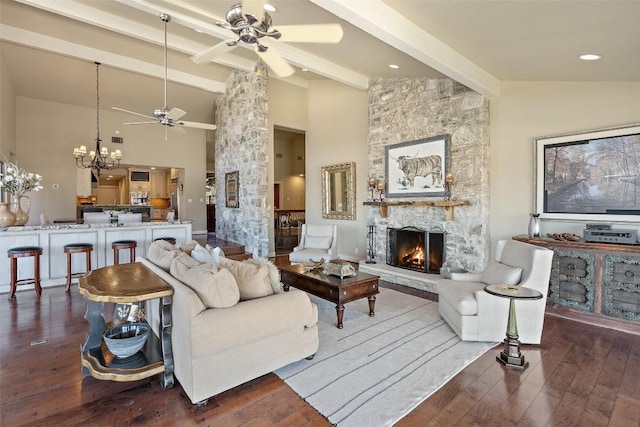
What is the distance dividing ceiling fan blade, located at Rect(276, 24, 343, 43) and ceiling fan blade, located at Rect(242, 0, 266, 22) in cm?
25

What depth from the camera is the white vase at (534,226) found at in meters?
4.14

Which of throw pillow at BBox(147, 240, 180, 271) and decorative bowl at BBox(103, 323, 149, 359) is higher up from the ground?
Answer: throw pillow at BBox(147, 240, 180, 271)

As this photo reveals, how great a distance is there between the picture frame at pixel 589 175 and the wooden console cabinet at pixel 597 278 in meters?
0.58

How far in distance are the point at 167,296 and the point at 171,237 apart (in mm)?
4272

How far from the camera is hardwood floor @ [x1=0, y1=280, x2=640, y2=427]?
1994 millimetres

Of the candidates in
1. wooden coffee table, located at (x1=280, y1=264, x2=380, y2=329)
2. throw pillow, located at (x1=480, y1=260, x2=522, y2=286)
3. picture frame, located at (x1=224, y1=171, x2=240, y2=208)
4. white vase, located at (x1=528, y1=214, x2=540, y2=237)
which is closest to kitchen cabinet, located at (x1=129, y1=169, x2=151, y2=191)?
picture frame, located at (x1=224, y1=171, x2=240, y2=208)

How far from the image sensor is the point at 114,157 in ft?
25.6

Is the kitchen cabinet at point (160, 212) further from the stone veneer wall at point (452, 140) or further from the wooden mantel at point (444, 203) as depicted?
the wooden mantel at point (444, 203)

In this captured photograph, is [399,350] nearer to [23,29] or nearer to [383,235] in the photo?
[383,235]

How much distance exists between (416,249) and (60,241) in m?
5.87

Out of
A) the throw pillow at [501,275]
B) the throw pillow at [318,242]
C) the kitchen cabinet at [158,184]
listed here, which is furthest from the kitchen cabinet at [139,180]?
the throw pillow at [501,275]

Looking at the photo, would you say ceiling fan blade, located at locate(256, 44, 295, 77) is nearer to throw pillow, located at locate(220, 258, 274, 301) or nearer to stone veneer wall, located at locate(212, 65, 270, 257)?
throw pillow, located at locate(220, 258, 274, 301)

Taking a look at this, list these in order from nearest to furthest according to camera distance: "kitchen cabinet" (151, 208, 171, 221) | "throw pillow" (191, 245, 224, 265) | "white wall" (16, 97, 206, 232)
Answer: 1. "throw pillow" (191, 245, 224, 265)
2. "white wall" (16, 97, 206, 232)
3. "kitchen cabinet" (151, 208, 171, 221)

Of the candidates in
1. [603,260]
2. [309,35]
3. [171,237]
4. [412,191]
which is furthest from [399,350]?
[171,237]
